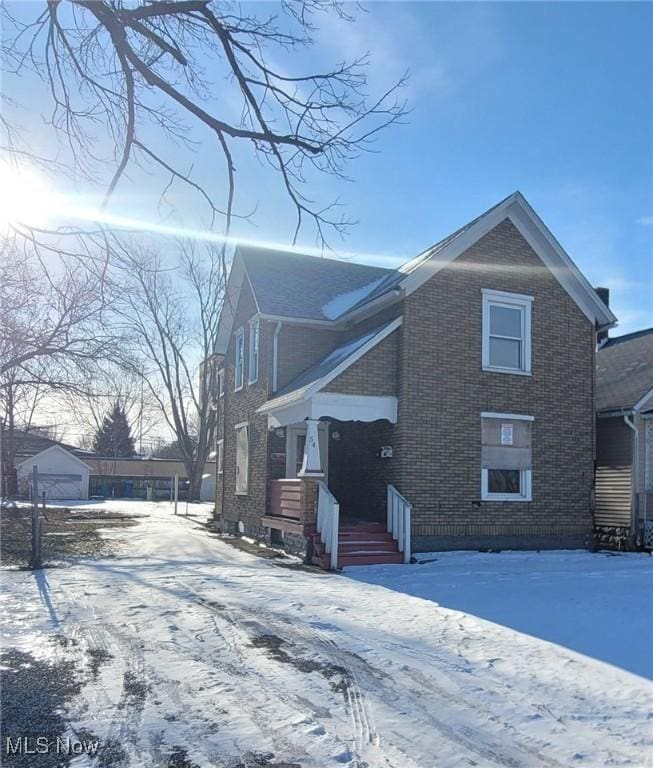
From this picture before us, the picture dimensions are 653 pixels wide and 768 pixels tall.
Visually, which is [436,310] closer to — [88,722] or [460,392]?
[460,392]

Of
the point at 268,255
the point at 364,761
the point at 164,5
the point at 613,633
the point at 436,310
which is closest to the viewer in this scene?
the point at 364,761

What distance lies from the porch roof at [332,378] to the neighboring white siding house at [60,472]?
3362 centimetres

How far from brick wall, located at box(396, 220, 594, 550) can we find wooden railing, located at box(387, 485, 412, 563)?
0.99ft

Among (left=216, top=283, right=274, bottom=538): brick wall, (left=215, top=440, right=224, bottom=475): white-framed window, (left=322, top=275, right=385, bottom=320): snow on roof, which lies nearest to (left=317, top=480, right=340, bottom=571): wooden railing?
(left=216, top=283, right=274, bottom=538): brick wall

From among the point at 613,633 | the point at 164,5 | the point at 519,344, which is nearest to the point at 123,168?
the point at 164,5

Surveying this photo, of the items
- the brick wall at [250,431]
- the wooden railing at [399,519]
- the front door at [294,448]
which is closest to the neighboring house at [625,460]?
the wooden railing at [399,519]

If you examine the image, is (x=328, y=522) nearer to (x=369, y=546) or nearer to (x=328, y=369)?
(x=369, y=546)

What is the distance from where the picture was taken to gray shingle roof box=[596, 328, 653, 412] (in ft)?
54.6

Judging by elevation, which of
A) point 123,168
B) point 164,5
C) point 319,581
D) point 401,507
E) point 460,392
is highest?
point 164,5

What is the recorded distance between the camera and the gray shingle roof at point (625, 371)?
16.7m

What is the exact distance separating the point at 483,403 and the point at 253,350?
619 cm

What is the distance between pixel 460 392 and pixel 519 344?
198 cm

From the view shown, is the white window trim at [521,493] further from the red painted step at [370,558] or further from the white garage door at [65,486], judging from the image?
the white garage door at [65,486]

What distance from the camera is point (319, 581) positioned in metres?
10.1
